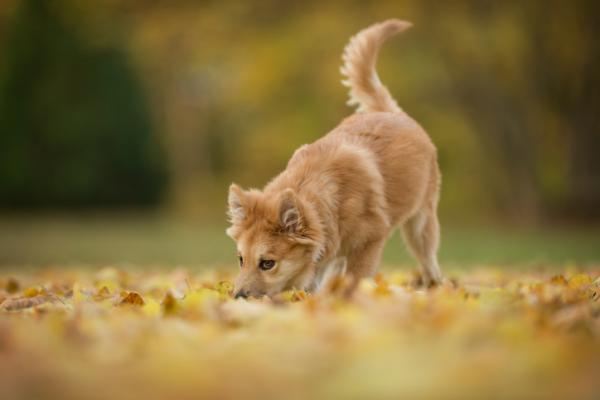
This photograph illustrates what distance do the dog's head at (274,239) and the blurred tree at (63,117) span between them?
81.9 ft

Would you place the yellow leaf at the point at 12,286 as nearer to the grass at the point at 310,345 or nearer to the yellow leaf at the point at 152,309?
the grass at the point at 310,345

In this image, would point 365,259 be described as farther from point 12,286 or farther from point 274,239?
point 12,286

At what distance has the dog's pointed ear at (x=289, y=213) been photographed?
5.02 meters

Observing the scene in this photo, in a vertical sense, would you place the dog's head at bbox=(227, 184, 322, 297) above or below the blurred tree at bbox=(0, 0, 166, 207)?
below

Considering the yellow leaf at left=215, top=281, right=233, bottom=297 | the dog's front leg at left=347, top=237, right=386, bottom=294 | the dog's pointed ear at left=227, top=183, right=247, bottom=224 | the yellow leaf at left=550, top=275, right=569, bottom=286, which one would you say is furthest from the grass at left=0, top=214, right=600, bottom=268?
the dog's pointed ear at left=227, top=183, right=247, bottom=224

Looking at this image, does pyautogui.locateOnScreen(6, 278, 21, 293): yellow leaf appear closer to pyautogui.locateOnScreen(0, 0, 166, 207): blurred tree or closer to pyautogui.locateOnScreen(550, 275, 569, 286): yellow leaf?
pyautogui.locateOnScreen(550, 275, 569, 286): yellow leaf

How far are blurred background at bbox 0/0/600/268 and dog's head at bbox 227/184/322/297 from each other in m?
10.7

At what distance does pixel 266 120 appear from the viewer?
104ft

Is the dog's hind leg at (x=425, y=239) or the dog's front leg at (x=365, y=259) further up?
the dog's hind leg at (x=425, y=239)

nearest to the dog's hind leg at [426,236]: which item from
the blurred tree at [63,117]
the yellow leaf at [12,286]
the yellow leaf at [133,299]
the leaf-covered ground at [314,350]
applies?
the leaf-covered ground at [314,350]

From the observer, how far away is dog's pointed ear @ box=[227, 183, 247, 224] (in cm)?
524

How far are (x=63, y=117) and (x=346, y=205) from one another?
82.6ft

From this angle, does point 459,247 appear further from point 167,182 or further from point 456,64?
point 167,182

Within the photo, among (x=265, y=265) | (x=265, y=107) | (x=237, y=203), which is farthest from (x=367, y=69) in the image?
(x=265, y=107)
